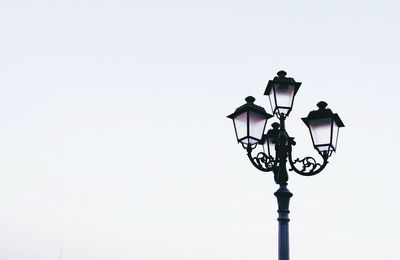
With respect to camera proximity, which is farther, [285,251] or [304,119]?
[304,119]

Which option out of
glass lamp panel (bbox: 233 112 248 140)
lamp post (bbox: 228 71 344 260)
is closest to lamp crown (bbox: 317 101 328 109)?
lamp post (bbox: 228 71 344 260)

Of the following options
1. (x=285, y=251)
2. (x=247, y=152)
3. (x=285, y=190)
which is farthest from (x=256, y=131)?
(x=285, y=251)

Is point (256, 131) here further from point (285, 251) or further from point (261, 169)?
point (285, 251)

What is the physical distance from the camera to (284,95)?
27.8ft

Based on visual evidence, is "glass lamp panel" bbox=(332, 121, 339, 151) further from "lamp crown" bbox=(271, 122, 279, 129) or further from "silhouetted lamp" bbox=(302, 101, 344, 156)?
"lamp crown" bbox=(271, 122, 279, 129)

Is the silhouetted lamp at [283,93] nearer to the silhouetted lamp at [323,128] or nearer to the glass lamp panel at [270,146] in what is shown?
the silhouetted lamp at [323,128]

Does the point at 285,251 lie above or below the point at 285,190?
below

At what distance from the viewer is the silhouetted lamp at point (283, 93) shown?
8.43 metres

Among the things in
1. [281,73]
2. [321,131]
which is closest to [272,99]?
[281,73]

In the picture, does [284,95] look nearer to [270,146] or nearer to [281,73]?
[281,73]

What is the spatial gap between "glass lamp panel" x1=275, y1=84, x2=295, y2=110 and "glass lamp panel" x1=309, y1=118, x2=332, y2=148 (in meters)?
0.44

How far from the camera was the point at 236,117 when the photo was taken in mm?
8477

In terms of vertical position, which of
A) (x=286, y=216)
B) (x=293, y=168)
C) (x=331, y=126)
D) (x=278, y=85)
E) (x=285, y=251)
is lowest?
(x=285, y=251)

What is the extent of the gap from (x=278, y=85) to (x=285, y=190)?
1.54m
